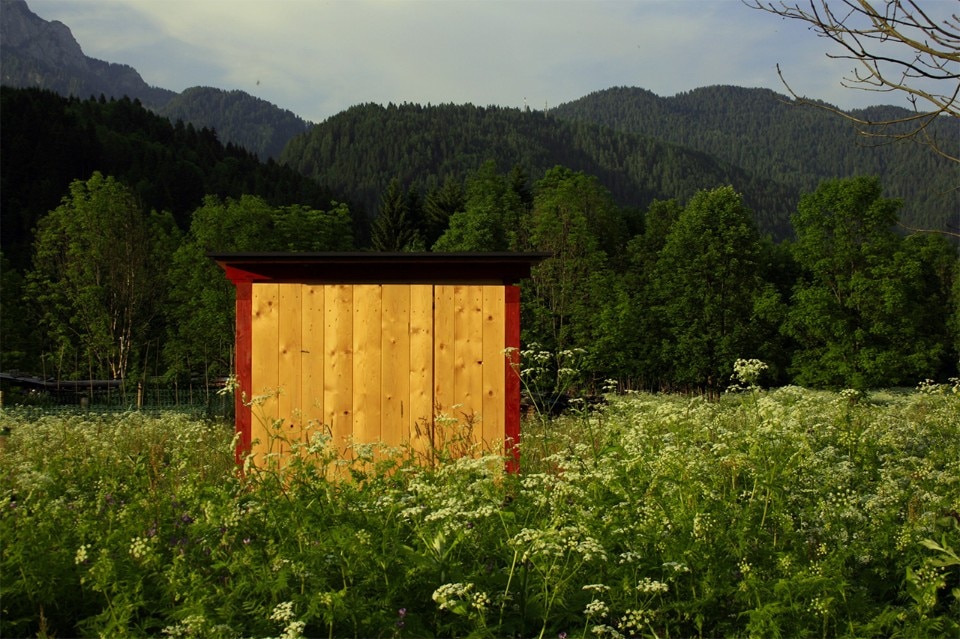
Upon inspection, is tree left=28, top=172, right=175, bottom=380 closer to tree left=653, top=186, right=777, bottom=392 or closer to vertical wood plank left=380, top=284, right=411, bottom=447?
tree left=653, top=186, right=777, bottom=392

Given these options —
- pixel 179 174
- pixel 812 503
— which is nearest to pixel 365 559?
pixel 812 503

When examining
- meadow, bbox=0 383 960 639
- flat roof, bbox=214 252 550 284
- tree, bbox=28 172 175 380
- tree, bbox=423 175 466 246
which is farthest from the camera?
tree, bbox=423 175 466 246

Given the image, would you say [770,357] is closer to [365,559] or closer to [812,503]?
[812,503]

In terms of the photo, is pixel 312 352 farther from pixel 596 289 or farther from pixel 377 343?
pixel 596 289

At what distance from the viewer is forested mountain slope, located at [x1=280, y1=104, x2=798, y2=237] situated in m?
150

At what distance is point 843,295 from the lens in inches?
1335

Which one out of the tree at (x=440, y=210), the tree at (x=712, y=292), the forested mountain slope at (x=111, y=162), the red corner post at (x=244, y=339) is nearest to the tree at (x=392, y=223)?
the tree at (x=440, y=210)

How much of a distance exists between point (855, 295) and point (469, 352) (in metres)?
28.1

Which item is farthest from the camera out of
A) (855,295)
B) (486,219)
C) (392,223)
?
(392,223)

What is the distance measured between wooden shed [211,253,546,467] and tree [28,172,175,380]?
25.1 m

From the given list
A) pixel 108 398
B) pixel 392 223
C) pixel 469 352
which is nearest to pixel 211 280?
pixel 108 398

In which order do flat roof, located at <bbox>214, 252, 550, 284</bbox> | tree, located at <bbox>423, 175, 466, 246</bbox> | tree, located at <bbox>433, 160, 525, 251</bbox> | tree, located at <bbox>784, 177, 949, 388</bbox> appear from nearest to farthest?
flat roof, located at <bbox>214, 252, 550, 284</bbox> → tree, located at <bbox>784, 177, 949, 388</bbox> → tree, located at <bbox>433, 160, 525, 251</bbox> → tree, located at <bbox>423, 175, 466, 246</bbox>

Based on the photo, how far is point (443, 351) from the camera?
933 centimetres

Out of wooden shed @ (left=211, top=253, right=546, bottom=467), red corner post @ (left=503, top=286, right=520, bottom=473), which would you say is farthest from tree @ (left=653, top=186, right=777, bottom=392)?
wooden shed @ (left=211, top=253, right=546, bottom=467)
